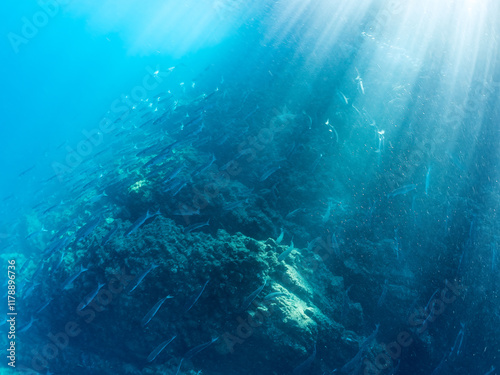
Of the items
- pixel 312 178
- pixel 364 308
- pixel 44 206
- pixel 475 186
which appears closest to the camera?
pixel 364 308

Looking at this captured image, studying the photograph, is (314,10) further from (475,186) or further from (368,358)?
(368,358)

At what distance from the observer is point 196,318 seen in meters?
5.10

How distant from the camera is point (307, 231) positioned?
22.1 feet

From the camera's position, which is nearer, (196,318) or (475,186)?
(196,318)

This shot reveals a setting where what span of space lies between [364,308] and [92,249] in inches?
273

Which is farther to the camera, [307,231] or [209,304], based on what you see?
[307,231]

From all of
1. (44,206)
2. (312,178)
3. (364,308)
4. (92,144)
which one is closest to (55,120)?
(92,144)

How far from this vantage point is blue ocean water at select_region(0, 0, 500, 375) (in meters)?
5.14

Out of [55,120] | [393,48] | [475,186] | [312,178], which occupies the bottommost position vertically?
[475,186]

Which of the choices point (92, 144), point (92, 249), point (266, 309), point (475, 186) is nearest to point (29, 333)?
point (92, 249)

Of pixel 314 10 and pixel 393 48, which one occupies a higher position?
pixel 314 10

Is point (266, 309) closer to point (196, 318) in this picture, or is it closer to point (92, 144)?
point (196, 318)

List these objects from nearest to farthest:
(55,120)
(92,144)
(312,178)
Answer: (312,178), (92,144), (55,120)

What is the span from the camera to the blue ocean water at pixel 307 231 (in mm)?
5137
